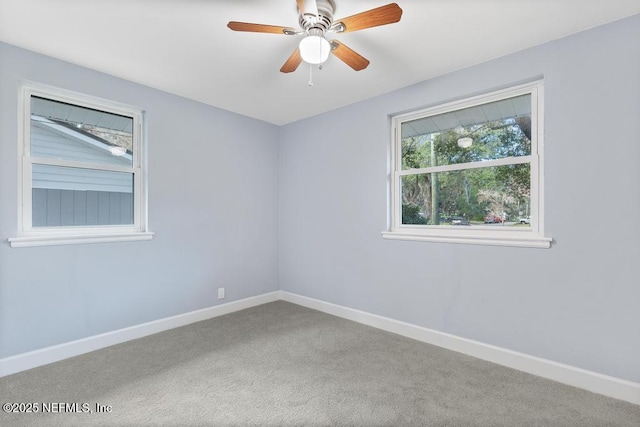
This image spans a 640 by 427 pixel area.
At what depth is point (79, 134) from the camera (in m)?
2.69

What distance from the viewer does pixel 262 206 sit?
13.3ft

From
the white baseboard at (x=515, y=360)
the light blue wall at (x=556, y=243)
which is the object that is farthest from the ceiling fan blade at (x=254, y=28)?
the white baseboard at (x=515, y=360)

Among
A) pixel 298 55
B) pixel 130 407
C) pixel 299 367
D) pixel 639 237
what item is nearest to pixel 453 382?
pixel 299 367

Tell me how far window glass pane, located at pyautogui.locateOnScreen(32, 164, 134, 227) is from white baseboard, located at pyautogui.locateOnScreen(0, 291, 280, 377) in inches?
39.3

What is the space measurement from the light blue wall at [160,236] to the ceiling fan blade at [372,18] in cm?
218

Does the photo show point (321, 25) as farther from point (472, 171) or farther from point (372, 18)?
point (472, 171)

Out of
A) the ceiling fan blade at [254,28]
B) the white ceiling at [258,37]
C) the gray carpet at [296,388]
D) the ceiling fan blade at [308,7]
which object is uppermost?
the white ceiling at [258,37]

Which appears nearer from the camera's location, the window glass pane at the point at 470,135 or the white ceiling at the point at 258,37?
the white ceiling at the point at 258,37

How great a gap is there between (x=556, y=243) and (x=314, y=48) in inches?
85.4

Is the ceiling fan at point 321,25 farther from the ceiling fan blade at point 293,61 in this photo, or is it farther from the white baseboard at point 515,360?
the white baseboard at point 515,360

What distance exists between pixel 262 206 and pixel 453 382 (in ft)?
9.45

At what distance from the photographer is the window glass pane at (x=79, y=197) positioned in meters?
2.47

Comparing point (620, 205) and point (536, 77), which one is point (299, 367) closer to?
point (620, 205)

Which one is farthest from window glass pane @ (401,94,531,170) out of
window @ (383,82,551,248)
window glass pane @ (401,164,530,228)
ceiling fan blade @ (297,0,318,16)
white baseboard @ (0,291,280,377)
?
white baseboard @ (0,291,280,377)
